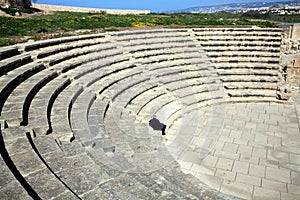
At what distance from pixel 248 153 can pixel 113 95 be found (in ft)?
15.1

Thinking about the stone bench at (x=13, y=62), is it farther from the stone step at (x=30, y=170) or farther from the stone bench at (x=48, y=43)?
the stone step at (x=30, y=170)

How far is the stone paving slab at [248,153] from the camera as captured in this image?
23.4 ft

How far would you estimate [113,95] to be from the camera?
31.5 feet

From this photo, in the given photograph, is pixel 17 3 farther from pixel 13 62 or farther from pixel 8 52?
pixel 13 62

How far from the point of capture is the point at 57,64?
1068 centimetres

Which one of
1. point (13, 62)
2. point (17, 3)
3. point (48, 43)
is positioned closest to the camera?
point (13, 62)

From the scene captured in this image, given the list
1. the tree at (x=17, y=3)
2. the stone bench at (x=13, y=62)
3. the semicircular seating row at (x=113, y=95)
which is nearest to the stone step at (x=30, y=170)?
the semicircular seating row at (x=113, y=95)

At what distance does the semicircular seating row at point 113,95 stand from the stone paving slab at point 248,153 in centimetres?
128

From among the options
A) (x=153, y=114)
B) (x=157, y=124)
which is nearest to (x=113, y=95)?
(x=153, y=114)

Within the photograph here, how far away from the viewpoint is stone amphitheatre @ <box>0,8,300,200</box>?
4.64 meters

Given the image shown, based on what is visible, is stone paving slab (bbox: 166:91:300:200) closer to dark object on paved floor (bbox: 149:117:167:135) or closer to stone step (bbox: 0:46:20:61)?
dark object on paved floor (bbox: 149:117:167:135)

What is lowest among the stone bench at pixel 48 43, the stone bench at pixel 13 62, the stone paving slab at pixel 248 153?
the stone paving slab at pixel 248 153

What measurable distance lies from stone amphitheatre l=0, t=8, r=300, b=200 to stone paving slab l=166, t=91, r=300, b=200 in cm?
4

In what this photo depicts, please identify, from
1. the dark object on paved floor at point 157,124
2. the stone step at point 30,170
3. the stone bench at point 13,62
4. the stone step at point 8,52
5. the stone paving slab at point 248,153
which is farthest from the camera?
the dark object on paved floor at point 157,124
